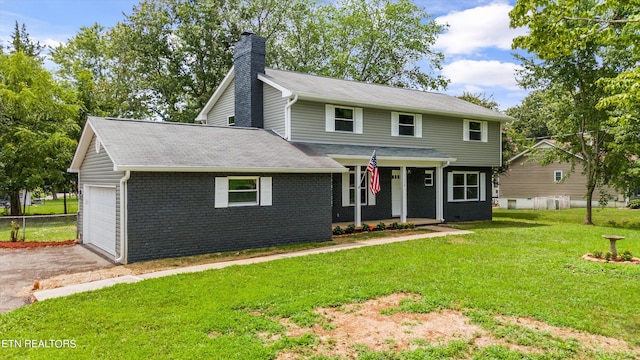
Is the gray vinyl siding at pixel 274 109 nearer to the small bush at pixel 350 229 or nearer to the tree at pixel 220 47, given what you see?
the small bush at pixel 350 229

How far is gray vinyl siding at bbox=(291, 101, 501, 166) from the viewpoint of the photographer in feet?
51.0

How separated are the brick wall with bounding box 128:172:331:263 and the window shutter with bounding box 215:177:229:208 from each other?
0.40 feet

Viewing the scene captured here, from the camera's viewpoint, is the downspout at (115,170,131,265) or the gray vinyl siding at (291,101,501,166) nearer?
the downspout at (115,170,131,265)

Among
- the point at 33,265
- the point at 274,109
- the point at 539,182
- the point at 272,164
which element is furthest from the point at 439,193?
the point at 539,182

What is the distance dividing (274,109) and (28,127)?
1514 centimetres

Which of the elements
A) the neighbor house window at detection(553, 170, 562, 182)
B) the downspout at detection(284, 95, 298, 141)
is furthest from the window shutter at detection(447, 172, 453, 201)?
the neighbor house window at detection(553, 170, 562, 182)

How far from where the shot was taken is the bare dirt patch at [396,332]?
16.6ft

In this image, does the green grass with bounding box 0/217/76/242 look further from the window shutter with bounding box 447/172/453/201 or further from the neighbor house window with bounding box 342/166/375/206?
the window shutter with bounding box 447/172/453/201

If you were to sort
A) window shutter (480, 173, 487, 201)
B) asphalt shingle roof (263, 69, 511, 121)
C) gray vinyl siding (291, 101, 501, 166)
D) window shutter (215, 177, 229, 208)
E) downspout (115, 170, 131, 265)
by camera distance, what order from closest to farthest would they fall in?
1. downspout (115, 170, 131, 265)
2. window shutter (215, 177, 229, 208)
3. gray vinyl siding (291, 101, 501, 166)
4. asphalt shingle roof (263, 69, 511, 121)
5. window shutter (480, 173, 487, 201)

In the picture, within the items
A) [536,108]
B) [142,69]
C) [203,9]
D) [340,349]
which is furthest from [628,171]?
[536,108]

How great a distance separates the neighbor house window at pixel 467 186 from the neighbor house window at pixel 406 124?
2.98 meters

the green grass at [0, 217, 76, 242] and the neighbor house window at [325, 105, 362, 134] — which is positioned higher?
the neighbor house window at [325, 105, 362, 134]

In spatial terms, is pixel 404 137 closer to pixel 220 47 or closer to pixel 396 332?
pixel 396 332

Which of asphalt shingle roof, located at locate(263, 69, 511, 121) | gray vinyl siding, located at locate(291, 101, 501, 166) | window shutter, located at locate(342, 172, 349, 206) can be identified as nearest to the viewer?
gray vinyl siding, located at locate(291, 101, 501, 166)
